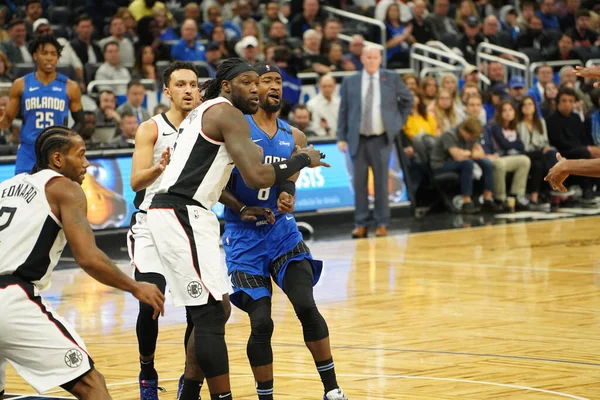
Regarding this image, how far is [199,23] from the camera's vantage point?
20297 millimetres

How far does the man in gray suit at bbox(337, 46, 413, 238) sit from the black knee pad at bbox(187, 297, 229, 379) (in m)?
9.00

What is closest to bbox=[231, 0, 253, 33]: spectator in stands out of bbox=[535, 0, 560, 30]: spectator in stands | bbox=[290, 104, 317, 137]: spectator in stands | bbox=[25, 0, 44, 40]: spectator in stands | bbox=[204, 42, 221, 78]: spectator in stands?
bbox=[204, 42, 221, 78]: spectator in stands

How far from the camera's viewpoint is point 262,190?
22.3ft

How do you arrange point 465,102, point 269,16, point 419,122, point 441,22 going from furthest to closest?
1. point 441,22
2. point 269,16
3. point 465,102
4. point 419,122

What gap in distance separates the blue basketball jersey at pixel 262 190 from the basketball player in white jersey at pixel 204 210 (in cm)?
61

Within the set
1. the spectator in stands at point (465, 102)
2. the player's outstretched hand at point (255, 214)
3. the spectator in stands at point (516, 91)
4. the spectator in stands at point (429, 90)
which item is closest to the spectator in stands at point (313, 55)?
the spectator in stands at point (429, 90)

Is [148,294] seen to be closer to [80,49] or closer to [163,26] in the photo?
[80,49]

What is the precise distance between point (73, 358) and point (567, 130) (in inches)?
580

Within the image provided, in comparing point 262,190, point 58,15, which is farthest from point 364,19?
point 262,190

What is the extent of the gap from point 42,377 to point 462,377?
2909 millimetres

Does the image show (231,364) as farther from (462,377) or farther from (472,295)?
(472,295)

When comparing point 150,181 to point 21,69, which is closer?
point 150,181

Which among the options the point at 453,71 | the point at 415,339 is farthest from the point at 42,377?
the point at 453,71

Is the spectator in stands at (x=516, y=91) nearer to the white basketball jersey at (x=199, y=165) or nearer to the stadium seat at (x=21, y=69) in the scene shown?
the stadium seat at (x=21, y=69)
